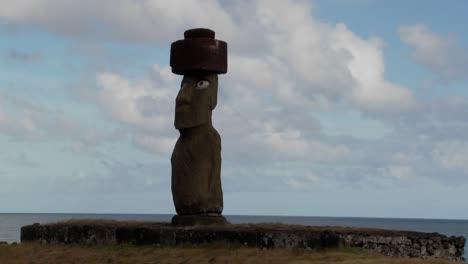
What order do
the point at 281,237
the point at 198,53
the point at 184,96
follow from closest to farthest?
1. the point at 281,237
2. the point at 198,53
3. the point at 184,96

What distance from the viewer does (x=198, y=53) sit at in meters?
19.8

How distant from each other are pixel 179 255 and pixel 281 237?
81.0 inches

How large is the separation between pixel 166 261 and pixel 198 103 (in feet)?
15.5

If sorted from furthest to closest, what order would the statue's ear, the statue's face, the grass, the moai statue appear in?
the statue's ear, the statue's face, the moai statue, the grass

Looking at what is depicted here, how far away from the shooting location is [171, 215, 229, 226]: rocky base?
19359mm

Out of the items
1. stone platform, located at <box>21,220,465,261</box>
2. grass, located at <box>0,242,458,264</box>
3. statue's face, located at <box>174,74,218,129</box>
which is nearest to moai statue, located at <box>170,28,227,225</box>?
statue's face, located at <box>174,74,218,129</box>

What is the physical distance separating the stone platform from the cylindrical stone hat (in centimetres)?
374

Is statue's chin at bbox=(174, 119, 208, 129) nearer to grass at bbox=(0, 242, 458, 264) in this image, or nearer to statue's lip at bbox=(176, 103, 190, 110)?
statue's lip at bbox=(176, 103, 190, 110)

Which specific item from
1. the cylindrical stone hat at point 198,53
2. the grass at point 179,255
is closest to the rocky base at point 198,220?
the grass at point 179,255

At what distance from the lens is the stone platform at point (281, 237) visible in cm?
1688

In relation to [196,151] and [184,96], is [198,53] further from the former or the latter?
[196,151]

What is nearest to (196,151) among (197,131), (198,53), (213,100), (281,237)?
(197,131)

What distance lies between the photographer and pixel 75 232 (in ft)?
64.2

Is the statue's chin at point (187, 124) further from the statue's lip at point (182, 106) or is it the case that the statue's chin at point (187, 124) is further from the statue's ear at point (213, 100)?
the statue's ear at point (213, 100)
